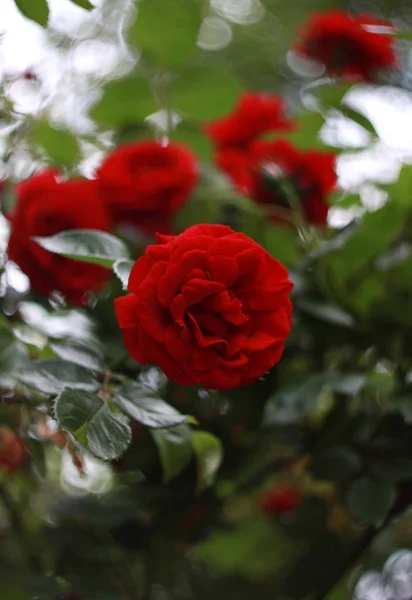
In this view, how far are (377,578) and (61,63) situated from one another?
1.76 feet

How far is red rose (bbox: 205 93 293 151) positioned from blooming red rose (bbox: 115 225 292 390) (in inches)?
13.9

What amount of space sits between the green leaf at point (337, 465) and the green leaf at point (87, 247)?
190 mm

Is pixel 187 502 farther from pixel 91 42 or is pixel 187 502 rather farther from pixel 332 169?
pixel 91 42

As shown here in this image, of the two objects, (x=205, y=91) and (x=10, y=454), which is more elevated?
(x=205, y=91)

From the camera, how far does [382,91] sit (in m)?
0.76

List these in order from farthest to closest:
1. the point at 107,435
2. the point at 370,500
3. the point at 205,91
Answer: the point at 205,91 → the point at 370,500 → the point at 107,435

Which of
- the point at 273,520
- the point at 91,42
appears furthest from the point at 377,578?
the point at 91,42

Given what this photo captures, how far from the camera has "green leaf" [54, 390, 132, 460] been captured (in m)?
0.26

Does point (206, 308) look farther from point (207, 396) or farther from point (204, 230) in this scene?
point (207, 396)

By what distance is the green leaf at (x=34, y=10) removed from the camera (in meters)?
0.33

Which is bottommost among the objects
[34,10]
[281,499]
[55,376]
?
[281,499]

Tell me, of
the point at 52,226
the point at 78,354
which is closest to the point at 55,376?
the point at 78,354

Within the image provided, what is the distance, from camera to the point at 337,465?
0.42m

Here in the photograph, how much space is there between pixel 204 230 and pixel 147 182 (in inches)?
8.4
